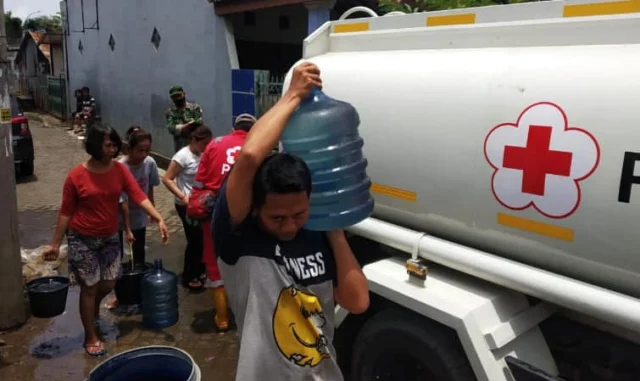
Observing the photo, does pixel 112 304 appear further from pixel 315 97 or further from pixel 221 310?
pixel 315 97

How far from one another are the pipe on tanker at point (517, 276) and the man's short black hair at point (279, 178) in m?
1.10

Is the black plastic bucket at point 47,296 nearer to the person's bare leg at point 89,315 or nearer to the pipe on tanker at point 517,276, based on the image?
the person's bare leg at point 89,315

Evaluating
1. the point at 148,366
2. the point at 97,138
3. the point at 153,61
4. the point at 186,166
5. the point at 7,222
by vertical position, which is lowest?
the point at 148,366

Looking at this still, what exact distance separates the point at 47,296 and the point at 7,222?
0.65m

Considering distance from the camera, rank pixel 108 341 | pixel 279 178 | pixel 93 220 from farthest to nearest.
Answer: pixel 108 341 → pixel 93 220 → pixel 279 178

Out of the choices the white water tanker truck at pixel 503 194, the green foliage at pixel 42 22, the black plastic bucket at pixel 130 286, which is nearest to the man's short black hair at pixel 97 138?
the black plastic bucket at pixel 130 286

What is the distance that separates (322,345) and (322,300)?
145mm

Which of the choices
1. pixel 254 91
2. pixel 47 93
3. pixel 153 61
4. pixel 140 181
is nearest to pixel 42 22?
pixel 47 93

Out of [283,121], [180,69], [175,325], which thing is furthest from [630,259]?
[180,69]

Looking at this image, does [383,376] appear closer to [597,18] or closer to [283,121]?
[283,121]

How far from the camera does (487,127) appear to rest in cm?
241

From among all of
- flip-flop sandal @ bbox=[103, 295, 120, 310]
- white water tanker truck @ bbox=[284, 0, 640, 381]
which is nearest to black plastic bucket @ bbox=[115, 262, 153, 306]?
flip-flop sandal @ bbox=[103, 295, 120, 310]

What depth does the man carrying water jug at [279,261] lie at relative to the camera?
166 cm

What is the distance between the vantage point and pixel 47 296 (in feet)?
14.9
